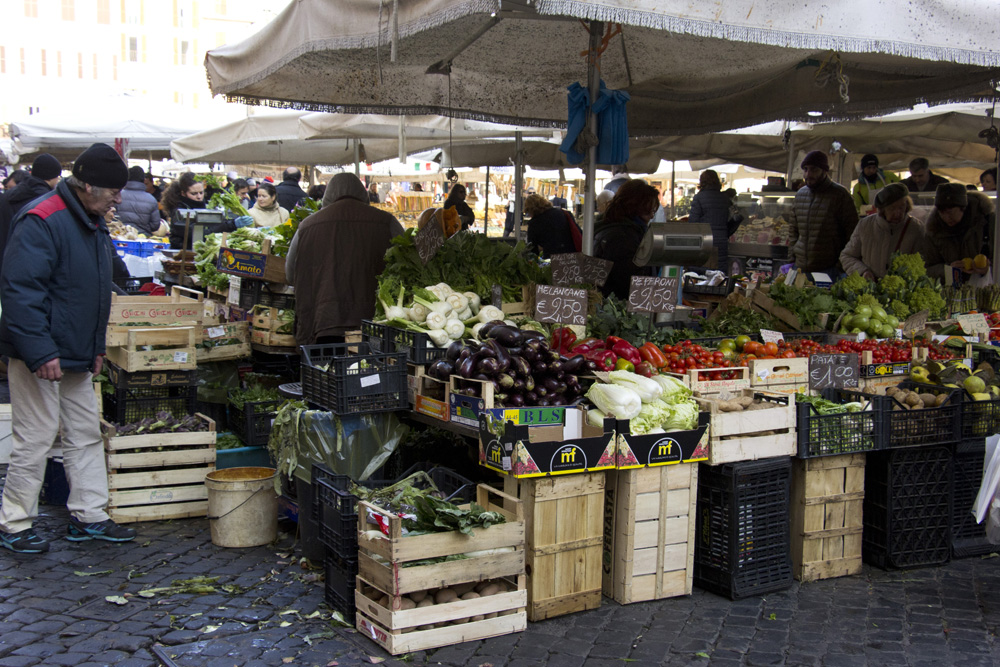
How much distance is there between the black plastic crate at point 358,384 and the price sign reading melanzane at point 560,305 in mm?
936

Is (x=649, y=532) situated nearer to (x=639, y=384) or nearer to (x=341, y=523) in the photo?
(x=639, y=384)

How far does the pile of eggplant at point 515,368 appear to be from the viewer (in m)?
4.46

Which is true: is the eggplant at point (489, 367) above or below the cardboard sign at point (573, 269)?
below

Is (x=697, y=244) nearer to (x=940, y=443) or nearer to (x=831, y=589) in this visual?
(x=940, y=443)

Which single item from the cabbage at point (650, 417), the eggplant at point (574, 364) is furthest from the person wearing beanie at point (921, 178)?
the cabbage at point (650, 417)

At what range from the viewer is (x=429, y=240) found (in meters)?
5.88

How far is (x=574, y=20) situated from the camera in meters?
6.17

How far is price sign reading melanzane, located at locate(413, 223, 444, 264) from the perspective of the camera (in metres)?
5.88

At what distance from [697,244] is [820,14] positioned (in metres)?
1.93

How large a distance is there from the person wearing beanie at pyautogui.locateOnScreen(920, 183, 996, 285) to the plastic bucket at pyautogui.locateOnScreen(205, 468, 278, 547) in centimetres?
631

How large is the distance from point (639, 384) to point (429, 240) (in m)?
2.02

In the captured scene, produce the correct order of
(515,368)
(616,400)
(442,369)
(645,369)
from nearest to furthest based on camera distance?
(616,400) < (515,368) < (442,369) < (645,369)

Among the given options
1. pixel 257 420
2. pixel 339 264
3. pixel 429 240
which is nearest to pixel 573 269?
pixel 429 240

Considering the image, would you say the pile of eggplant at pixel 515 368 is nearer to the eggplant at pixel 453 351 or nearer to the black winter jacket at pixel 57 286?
the eggplant at pixel 453 351
